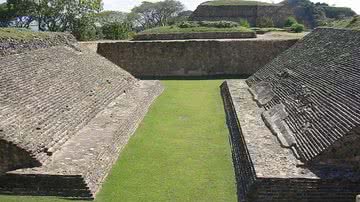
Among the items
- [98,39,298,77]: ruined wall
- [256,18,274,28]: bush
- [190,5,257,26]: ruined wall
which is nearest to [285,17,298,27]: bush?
[256,18,274,28]: bush

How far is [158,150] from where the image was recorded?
9.56 meters

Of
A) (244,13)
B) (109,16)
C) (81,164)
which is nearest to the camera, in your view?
(81,164)

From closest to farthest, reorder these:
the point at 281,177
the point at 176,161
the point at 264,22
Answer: the point at 281,177
the point at 176,161
the point at 264,22

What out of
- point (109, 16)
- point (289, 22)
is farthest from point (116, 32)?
point (289, 22)

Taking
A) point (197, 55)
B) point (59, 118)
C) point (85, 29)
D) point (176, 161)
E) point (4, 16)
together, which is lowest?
point (176, 161)

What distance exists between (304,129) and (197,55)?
39.8 feet

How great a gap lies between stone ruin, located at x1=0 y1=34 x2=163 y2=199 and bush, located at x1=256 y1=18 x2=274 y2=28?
23.1 m

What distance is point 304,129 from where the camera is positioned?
846 centimetres

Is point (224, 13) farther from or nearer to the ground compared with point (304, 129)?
farther from the ground

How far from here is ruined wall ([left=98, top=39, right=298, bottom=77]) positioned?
2012 centimetres

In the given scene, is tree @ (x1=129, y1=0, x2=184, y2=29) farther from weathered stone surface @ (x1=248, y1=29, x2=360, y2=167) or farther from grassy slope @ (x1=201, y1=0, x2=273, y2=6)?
weathered stone surface @ (x1=248, y1=29, x2=360, y2=167)

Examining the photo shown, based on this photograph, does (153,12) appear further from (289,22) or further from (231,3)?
(289,22)

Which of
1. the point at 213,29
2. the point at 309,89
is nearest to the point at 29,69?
the point at 309,89

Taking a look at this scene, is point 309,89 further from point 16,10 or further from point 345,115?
point 16,10
